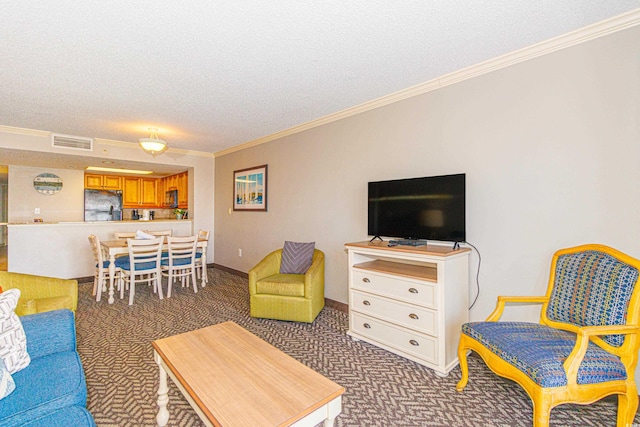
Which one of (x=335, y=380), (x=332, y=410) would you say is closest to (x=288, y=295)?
(x=335, y=380)

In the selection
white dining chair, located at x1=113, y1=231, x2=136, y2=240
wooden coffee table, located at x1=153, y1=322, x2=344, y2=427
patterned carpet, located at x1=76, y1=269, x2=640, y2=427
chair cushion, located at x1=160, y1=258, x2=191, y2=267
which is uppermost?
white dining chair, located at x1=113, y1=231, x2=136, y2=240

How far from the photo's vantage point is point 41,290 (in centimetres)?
241

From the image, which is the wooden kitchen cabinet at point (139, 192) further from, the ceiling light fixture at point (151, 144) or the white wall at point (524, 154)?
the white wall at point (524, 154)

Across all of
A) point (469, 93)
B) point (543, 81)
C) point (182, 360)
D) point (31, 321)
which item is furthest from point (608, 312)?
point (31, 321)

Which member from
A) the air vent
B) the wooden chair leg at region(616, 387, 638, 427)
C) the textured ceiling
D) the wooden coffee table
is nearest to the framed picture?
the textured ceiling

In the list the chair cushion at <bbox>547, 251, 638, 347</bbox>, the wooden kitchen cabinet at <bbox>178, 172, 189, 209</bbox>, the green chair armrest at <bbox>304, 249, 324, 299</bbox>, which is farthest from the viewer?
the wooden kitchen cabinet at <bbox>178, 172, 189, 209</bbox>

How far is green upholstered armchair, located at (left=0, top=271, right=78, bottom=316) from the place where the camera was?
7.43 ft

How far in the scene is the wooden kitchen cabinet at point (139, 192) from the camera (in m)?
7.18

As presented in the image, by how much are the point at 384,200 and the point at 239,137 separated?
9.30ft

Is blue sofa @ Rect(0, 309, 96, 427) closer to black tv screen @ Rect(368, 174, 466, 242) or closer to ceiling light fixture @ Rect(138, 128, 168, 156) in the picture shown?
black tv screen @ Rect(368, 174, 466, 242)

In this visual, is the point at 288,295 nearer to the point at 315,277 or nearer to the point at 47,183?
the point at 315,277

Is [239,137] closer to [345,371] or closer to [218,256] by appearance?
[218,256]

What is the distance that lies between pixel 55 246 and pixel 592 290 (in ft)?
21.3

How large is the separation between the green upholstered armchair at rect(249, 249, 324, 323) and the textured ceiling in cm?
191
